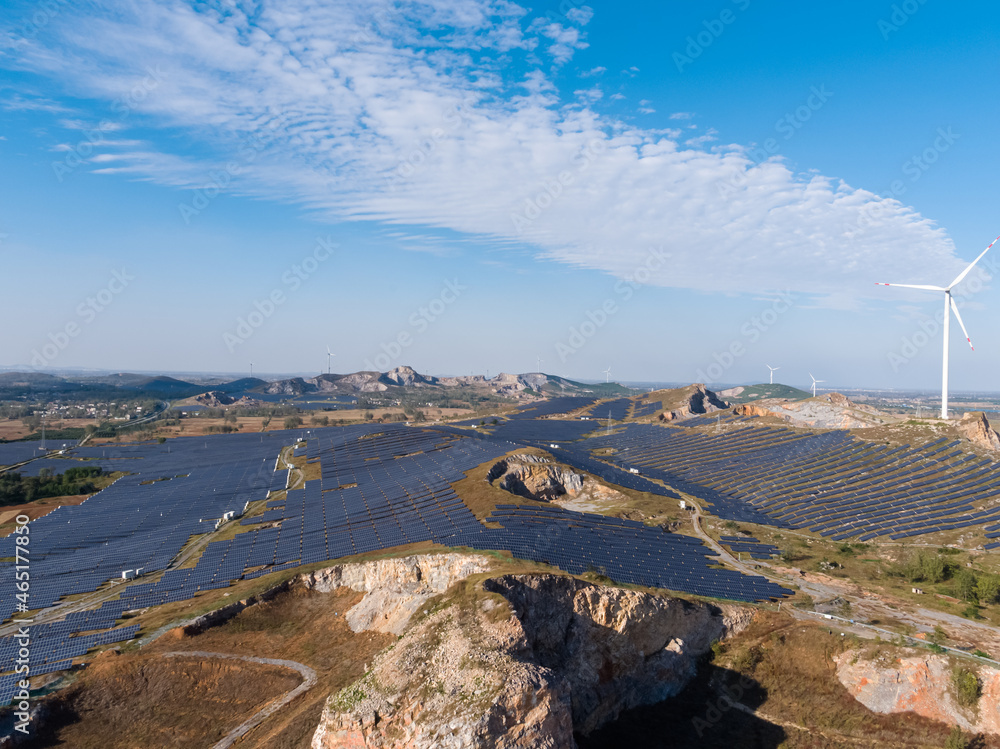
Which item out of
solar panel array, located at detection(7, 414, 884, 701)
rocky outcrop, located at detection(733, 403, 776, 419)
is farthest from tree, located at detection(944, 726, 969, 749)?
rocky outcrop, located at detection(733, 403, 776, 419)

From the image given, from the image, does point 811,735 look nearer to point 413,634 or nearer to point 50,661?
point 413,634

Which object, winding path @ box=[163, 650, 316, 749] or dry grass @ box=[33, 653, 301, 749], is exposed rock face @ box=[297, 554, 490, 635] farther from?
dry grass @ box=[33, 653, 301, 749]

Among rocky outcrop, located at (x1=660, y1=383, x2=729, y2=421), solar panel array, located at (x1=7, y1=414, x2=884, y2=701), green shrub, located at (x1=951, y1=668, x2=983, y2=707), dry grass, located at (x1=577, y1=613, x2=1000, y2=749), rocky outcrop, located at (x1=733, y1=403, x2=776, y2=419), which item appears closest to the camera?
green shrub, located at (x1=951, y1=668, x2=983, y2=707)

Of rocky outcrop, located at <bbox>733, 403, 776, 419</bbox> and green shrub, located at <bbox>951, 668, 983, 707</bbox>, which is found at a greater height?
rocky outcrop, located at <bbox>733, 403, 776, 419</bbox>

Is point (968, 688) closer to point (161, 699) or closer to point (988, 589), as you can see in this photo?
point (988, 589)

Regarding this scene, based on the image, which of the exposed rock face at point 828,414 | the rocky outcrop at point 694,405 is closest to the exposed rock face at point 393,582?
the exposed rock face at point 828,414

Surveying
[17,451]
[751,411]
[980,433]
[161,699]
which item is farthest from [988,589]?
[17,451]

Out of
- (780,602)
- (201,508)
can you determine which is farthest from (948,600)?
(201,508)
